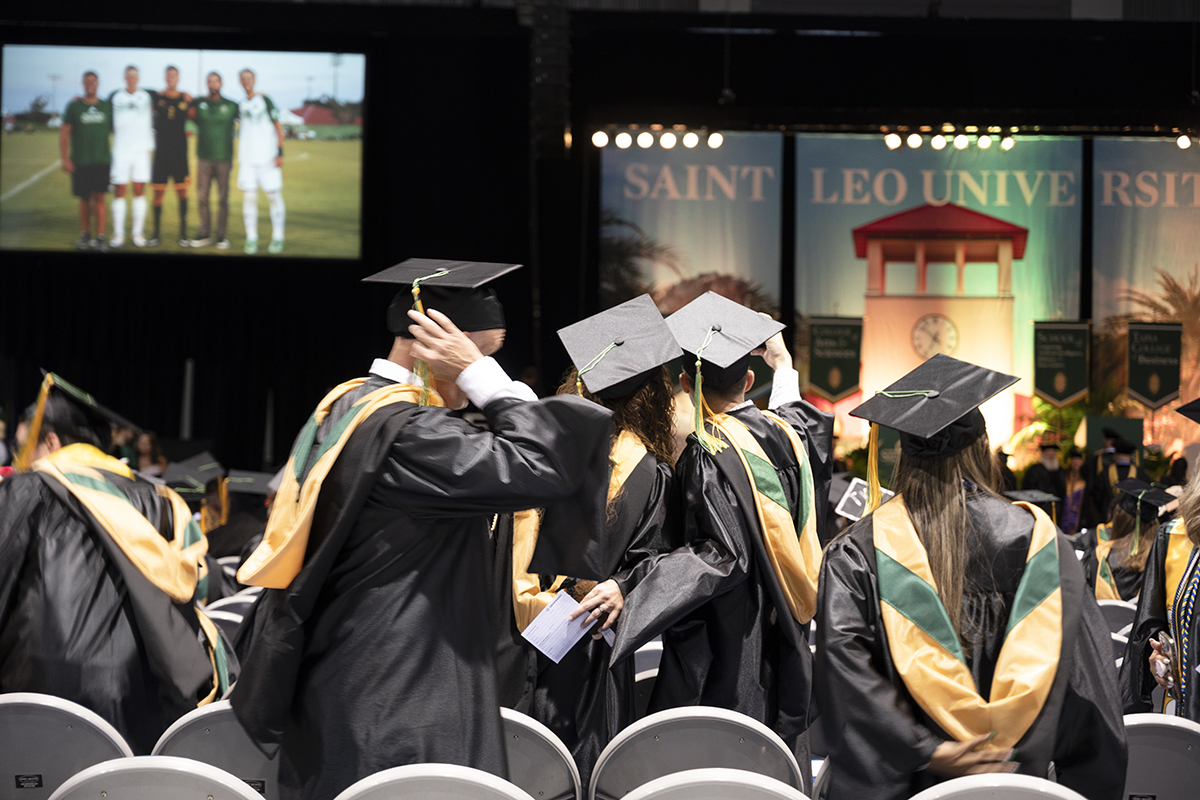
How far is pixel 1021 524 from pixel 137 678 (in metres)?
2.55

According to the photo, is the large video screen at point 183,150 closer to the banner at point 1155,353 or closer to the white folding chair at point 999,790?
the banner at point 1155,353

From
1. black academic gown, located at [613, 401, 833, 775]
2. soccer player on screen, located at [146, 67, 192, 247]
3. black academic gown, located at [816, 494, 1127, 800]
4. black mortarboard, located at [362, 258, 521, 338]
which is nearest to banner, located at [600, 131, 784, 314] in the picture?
soccer player on screen, located at [146, 67, 192, 247]

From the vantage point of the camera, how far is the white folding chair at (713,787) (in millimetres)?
1677

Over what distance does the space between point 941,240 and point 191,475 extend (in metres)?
9.02

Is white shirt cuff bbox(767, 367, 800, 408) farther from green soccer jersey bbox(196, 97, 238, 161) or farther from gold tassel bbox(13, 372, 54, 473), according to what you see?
green soccer jersey bbox(196, 97, 238, 161)

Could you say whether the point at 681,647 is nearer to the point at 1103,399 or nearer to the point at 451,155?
the point at 451,155

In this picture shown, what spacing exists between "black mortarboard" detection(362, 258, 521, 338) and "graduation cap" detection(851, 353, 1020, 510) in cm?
77

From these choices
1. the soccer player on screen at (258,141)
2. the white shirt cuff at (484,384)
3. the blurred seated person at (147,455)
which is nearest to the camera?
the white shirt cuff at (484,384)

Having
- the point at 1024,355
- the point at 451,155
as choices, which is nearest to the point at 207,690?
the point at 451,155

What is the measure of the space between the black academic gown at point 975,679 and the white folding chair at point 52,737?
4.94ft

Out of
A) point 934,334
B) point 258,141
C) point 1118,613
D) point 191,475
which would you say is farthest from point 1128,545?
point 258,141

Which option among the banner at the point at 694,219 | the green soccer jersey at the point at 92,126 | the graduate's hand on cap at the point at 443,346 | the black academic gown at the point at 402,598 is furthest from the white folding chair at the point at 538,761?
the green soccer jersey at the point at 92,126

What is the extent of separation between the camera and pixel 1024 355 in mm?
12750

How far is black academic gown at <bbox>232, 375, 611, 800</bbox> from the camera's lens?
1.95 m
